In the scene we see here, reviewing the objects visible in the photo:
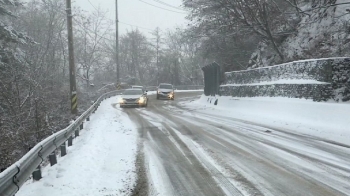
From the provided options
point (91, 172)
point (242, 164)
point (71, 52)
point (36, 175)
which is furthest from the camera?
point (71, 52)

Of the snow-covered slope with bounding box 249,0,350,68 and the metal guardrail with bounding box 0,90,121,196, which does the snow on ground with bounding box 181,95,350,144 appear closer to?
the snow-covered slope with bounding box 249,0,350,68

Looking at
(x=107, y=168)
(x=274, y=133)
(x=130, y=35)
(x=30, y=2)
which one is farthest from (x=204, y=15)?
(x=130, y=35)

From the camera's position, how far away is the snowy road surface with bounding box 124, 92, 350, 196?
17.4ft

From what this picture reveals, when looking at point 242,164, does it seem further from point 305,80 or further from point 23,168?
point 305,80

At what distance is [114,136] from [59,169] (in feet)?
14.4

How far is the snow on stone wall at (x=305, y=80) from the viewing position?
1201cm

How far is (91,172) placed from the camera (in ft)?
20.9

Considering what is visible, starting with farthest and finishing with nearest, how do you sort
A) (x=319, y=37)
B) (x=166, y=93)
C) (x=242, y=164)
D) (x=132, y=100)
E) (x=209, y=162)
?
(x=166, y=93)
(x=132, y=100)
(x=319, y=37)
(x=209, y=162)
(x=242, y=164)

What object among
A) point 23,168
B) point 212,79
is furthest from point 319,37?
point 23,168

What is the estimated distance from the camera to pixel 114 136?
10.9m

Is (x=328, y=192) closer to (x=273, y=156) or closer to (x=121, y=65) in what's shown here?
(x=273, y=156)

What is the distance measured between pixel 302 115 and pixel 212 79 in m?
13.7

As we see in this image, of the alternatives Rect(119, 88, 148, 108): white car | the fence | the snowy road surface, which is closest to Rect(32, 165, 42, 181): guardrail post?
the snowy road surface

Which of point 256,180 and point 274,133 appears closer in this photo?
point 256,180
